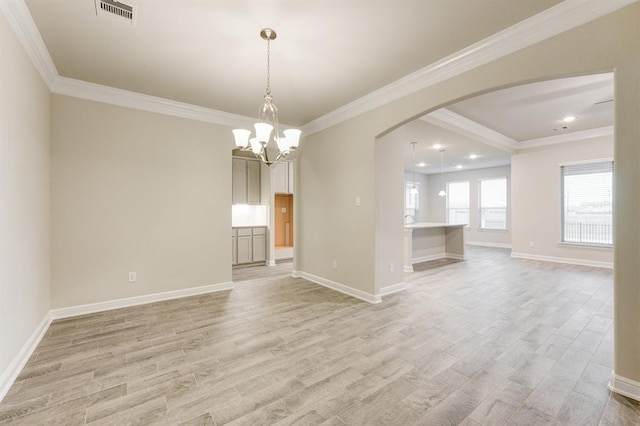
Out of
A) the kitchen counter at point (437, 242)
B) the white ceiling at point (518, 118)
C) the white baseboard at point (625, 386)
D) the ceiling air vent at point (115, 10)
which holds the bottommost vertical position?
the white baseboard at point (625, 386)

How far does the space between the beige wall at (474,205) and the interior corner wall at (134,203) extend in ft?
28.2

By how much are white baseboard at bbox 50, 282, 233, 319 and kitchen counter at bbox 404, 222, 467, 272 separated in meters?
4.56

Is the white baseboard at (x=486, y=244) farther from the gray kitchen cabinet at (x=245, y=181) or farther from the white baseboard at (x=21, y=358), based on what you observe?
the white baseboard at (x=21, y=358)

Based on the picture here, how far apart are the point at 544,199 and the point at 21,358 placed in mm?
9378

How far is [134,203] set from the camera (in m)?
3.76

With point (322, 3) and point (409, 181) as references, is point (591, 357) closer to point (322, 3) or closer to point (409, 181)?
point (322, 3)

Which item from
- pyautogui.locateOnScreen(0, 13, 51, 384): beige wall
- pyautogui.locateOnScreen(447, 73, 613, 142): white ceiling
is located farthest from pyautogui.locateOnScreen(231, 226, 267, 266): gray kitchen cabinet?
pyautogui.locateOnScreen(447, 73, 613, 142): white ceiling

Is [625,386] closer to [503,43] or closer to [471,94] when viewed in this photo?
[471,94]

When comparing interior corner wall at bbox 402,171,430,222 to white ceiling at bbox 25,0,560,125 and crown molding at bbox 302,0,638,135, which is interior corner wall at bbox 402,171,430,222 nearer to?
crown molding at bbox 302,0,638,135

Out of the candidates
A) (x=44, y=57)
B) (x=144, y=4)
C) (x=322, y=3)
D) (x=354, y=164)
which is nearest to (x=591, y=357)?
(x=354, y=164)

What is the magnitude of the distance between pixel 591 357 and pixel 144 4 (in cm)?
467

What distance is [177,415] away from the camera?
5.66 feet

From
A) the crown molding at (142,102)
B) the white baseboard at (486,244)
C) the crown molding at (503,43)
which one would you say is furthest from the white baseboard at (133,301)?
the white baseboard at (486,244)

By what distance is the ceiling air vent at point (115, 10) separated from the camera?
2.09 m
